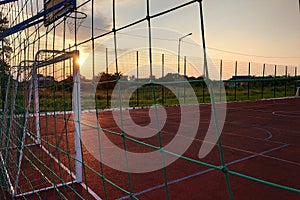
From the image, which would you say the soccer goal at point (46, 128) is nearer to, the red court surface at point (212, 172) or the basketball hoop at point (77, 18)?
the red court surface at point (212, 172)

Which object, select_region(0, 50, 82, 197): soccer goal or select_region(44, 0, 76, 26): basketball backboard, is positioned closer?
select_region(44, 0, 76, 26): basketball backboard

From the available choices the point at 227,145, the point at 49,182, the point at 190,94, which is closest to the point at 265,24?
the point at 49,182

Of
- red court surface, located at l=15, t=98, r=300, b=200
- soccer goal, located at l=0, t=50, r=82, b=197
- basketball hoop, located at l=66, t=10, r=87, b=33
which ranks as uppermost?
basketball hoop, located at l=66, t=10, r=87, b=33

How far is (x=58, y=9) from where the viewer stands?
252cm

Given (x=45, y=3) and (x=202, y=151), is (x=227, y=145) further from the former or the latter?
(x=45, y=3)

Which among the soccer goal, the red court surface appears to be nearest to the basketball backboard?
the soccer goal

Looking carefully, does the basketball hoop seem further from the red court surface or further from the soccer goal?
the red court surface

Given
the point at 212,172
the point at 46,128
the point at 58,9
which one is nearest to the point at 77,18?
the point at 58,9

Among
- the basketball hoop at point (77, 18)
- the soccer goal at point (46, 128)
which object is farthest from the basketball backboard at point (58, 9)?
the soccer goal at point (46, 128)

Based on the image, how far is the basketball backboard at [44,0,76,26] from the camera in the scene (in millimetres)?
2271

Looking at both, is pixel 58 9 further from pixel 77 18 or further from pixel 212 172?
pixel 212 172

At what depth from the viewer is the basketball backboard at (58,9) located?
227 centimetres

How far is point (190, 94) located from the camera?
1260cm

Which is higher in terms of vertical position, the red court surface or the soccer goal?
the soccer goal
